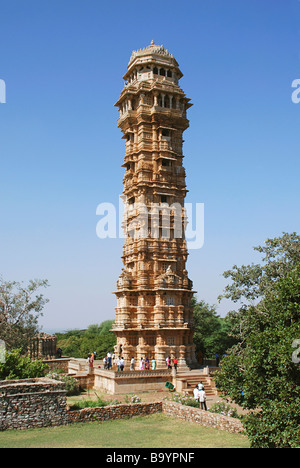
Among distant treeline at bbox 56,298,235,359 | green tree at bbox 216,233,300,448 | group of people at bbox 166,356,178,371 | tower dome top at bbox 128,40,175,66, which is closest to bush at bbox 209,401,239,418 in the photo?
green tree at bbox 216,233,300,448

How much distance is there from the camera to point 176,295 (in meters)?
38.2

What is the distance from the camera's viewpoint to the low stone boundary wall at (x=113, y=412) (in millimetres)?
Answer: 21766

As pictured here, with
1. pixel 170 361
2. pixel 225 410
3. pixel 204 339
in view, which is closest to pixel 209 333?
pixel 204 339

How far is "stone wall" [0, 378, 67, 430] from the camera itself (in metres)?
20.3

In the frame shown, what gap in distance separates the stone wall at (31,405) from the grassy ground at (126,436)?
52 centimetres

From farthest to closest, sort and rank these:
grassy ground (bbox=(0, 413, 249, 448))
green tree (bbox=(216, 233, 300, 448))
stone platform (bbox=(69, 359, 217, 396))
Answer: stone platform (bbox=(69, 359, 217, 396)), grassy ground (bbox=(0, 413, 249, 448)), green tree (bbox=(216, 233, 300, 448))

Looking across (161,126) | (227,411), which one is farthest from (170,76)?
(227,411)

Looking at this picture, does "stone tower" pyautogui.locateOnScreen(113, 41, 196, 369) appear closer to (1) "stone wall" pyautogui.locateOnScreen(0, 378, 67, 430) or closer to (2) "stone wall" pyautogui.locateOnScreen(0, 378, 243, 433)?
(2) "stone wall" pyautogui.locateOnScreen(0, 378, 243, 433)

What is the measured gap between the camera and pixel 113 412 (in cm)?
2275

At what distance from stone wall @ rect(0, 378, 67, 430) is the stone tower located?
52.0 feet

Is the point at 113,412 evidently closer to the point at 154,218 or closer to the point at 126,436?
the point at 126,436

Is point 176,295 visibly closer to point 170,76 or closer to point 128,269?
point 128,269

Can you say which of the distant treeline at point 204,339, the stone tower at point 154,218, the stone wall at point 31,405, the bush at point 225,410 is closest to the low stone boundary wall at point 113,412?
the stone wall at point 31,405

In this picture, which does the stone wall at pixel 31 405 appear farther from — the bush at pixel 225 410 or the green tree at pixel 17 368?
the bush at pixel 225 410
